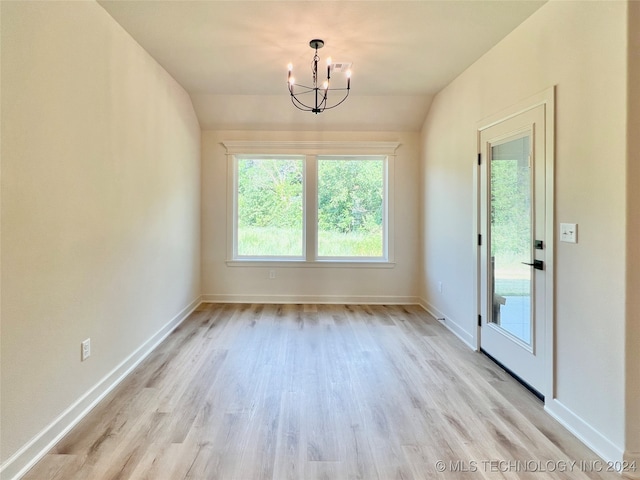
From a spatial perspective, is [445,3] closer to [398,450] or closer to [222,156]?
[398,450]

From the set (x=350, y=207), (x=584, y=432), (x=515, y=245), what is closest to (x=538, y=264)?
(x=515, y=245)

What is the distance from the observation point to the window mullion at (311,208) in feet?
15.6

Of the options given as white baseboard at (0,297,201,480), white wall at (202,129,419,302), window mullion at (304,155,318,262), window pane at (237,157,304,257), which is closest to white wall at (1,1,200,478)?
white baseboard at (0,297,201,480)

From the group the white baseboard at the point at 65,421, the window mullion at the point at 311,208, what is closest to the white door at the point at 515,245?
the window mullion at the point at 311,208

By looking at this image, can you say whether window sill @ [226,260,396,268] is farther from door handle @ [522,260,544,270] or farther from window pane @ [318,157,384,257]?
door handle @ [522,260,544,270]

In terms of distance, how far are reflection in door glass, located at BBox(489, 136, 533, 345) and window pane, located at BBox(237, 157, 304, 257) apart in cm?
269

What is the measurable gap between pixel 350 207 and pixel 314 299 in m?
1.47

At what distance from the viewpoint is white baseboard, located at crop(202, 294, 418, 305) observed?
15.6ft

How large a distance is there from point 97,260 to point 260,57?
2.26 metres

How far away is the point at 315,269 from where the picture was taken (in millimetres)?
4805

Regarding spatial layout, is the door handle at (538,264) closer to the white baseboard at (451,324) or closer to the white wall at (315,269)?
the white baseboard at (451,324)

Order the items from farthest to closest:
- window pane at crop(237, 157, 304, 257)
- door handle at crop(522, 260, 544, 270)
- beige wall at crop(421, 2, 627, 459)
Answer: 1. window pane at crop(237, 157, 304, 257)
2. door handle at crop(522, 260, 544, 270)
3. beige wall at crop(421, 2, 627, 459)

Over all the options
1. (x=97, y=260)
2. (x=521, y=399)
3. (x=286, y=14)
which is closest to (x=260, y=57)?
Result: (x=286, y=14)

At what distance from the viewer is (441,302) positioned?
4.02 m
